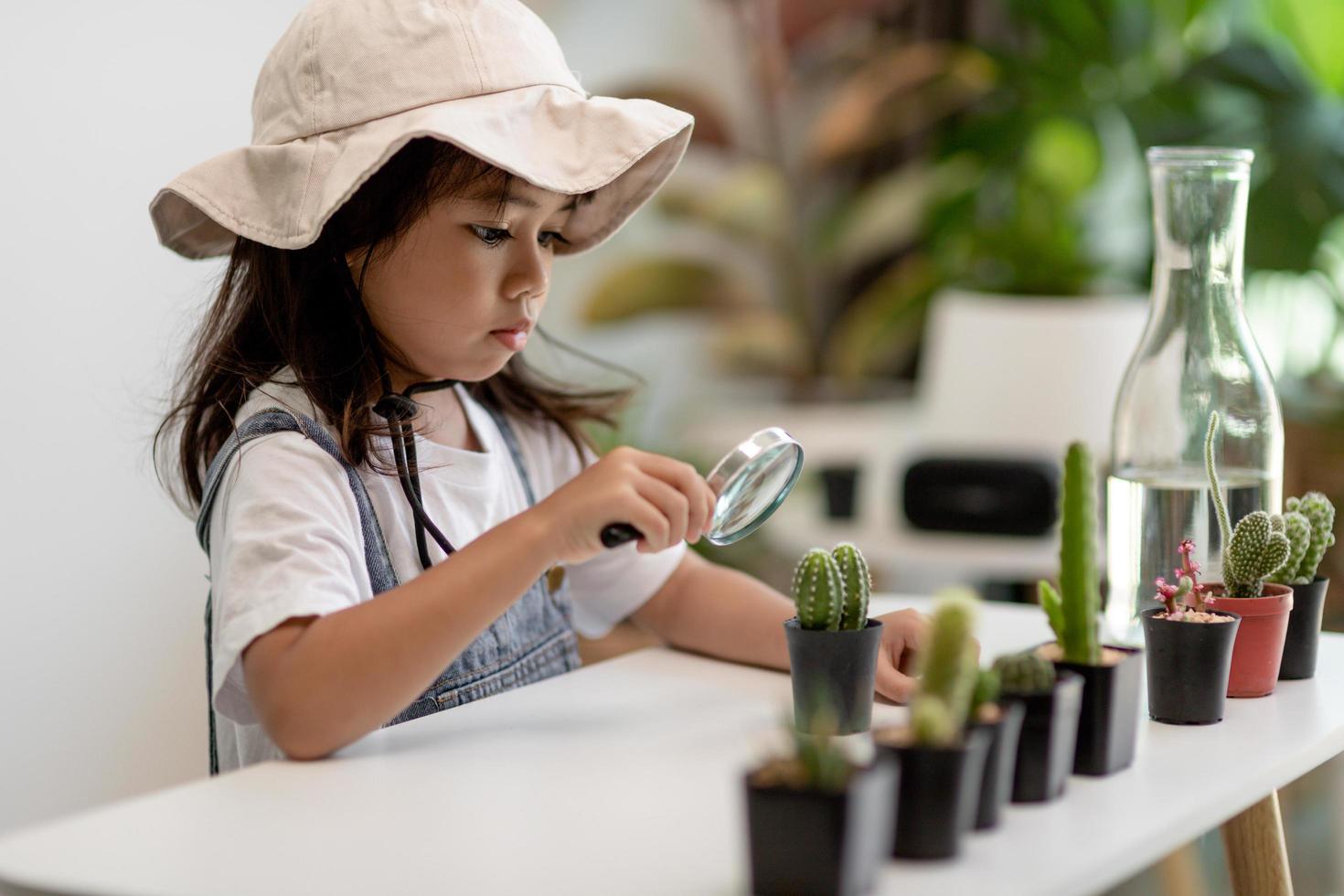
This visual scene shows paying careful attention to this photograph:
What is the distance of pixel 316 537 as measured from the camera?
960mm

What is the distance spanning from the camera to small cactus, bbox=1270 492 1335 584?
3.28ft

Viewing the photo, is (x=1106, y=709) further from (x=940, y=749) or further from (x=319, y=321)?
(x=319, y=321)

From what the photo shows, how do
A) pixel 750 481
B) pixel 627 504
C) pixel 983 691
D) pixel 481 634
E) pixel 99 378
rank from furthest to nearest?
pixel 99 378 < pixel 481 634 < pixel 750 481 < pixel 627 504 < pixel 983 691

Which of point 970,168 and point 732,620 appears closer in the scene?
point 732,620

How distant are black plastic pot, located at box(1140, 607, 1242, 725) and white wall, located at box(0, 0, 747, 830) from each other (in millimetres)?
908

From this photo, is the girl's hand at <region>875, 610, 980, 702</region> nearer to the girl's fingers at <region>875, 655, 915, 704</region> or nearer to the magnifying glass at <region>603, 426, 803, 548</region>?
the girl's fingers at <region>875, 655, 915, 704</region>

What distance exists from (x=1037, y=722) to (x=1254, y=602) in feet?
0.98

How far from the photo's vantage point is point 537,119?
106 cm

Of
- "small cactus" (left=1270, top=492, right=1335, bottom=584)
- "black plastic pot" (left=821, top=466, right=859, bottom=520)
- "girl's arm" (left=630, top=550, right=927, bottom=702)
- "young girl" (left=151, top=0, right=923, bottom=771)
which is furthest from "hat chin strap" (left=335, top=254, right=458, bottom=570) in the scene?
"black plastic pot" (left=821, top=466, right=859, bottom=520)

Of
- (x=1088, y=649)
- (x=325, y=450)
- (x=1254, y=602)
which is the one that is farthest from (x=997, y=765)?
(x=325, y=450)

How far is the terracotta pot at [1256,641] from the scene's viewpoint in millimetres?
956

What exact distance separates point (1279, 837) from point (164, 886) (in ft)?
2.48

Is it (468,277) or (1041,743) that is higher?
(468,277)

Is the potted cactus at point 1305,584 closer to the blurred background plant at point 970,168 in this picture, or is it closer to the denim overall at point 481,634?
the denim overall at point 481,634
